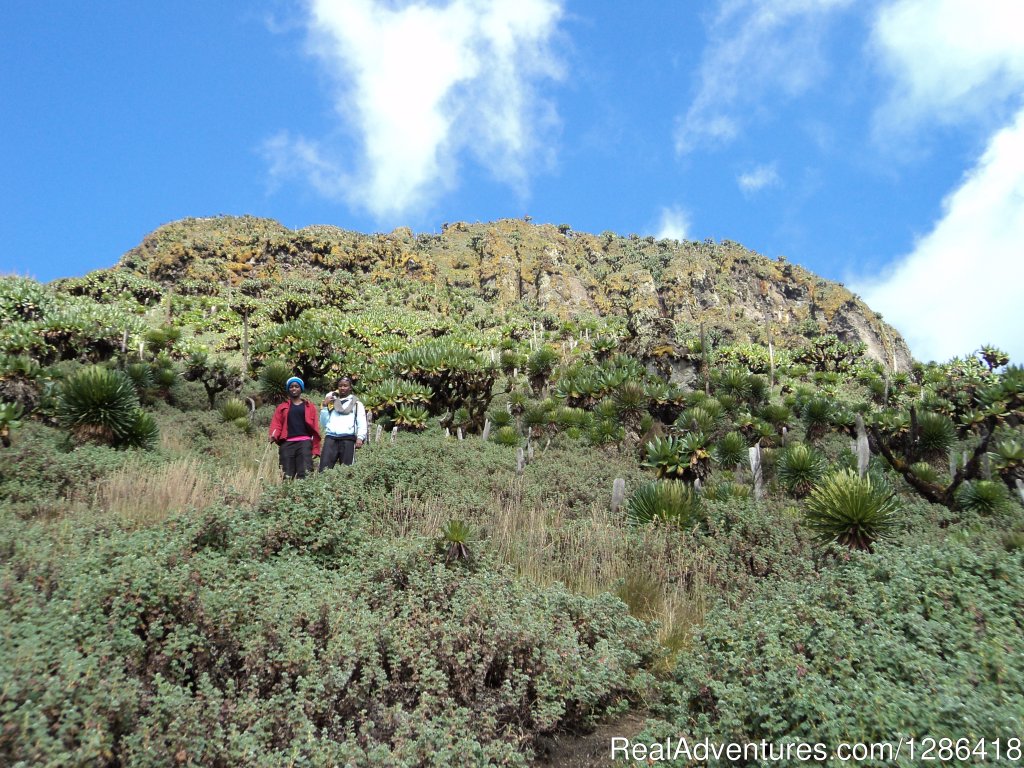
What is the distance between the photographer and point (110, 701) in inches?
89.7

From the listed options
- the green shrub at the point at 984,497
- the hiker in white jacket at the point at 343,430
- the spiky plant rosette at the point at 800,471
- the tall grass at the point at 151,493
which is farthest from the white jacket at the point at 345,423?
the green shrub at the point at 984,497

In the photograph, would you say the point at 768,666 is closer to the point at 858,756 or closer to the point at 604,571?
the point at 858,756

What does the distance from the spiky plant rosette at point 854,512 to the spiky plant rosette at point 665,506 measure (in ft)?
4.70

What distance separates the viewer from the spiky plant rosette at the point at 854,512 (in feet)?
19.6

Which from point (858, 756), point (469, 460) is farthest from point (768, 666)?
point (469, 460)

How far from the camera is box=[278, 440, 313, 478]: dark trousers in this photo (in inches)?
293

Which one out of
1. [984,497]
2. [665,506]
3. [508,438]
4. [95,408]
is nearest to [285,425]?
[95,408]

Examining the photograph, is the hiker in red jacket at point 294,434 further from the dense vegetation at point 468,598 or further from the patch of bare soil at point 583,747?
the patch of bare soil at point 583,747

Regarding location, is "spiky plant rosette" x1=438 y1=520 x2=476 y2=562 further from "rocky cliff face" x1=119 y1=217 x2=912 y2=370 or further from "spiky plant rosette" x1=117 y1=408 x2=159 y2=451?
"rocky cliff face" x1=119 y1=217 x2=912 y2=370

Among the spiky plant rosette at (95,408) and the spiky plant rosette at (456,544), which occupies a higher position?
the spiky plant rosette at (95,408)

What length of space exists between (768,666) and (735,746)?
1.95 feet

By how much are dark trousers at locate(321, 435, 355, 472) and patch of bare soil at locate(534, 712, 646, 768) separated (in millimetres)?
5383

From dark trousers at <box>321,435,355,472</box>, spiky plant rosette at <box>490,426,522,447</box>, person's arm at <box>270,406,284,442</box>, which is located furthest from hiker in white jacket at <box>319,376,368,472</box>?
spiky plant rosette at <box>490,426,522,447</box>

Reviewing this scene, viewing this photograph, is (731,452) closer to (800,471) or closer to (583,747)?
(800,471)
